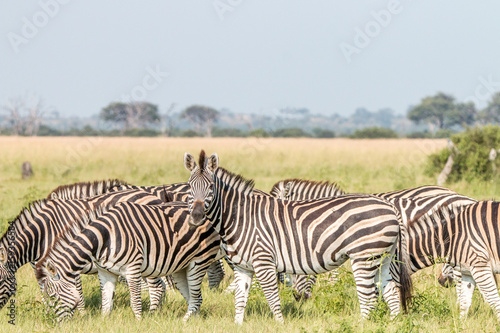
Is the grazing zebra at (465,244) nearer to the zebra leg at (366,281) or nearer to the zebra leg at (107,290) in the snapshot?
the zebra leg at (366,281)

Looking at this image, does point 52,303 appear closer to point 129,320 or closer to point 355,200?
point 129,320

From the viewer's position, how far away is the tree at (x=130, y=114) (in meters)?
93.4

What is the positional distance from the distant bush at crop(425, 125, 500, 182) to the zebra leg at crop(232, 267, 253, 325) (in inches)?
594

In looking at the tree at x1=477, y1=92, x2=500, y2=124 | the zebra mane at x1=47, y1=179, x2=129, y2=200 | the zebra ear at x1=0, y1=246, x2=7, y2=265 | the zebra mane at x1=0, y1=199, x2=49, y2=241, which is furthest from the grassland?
the tree at x1=477, y1=92, x2=500, y2=124

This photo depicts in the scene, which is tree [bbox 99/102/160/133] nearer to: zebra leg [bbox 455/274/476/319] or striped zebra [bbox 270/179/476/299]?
striped zebra [bbox 270/179/476/299]

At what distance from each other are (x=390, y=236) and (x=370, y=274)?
439 millimetres

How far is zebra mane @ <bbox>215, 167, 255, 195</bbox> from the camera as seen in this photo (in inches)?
271

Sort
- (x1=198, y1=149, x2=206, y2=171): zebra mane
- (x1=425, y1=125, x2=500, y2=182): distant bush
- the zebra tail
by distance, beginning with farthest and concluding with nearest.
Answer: (x1=425, y1=125, x2=500, y2=182): distant bush
the zebra tail
(x1=198, y1=149, x2=206, y2=171): zebra mane

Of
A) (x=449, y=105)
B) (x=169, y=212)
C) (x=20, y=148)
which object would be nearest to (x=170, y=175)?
(x=20, y=148)

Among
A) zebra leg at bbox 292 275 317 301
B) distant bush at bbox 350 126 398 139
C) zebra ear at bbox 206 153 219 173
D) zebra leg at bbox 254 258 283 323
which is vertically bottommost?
zebra leg at bbox 292 275 317 301

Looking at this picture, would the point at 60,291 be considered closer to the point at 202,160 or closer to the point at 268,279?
the point at 202,160

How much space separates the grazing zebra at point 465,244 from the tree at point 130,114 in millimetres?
86619

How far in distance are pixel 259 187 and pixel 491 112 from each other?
9282 cm

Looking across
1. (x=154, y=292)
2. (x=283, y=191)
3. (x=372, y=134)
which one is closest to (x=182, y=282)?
(x=154, y=292)
